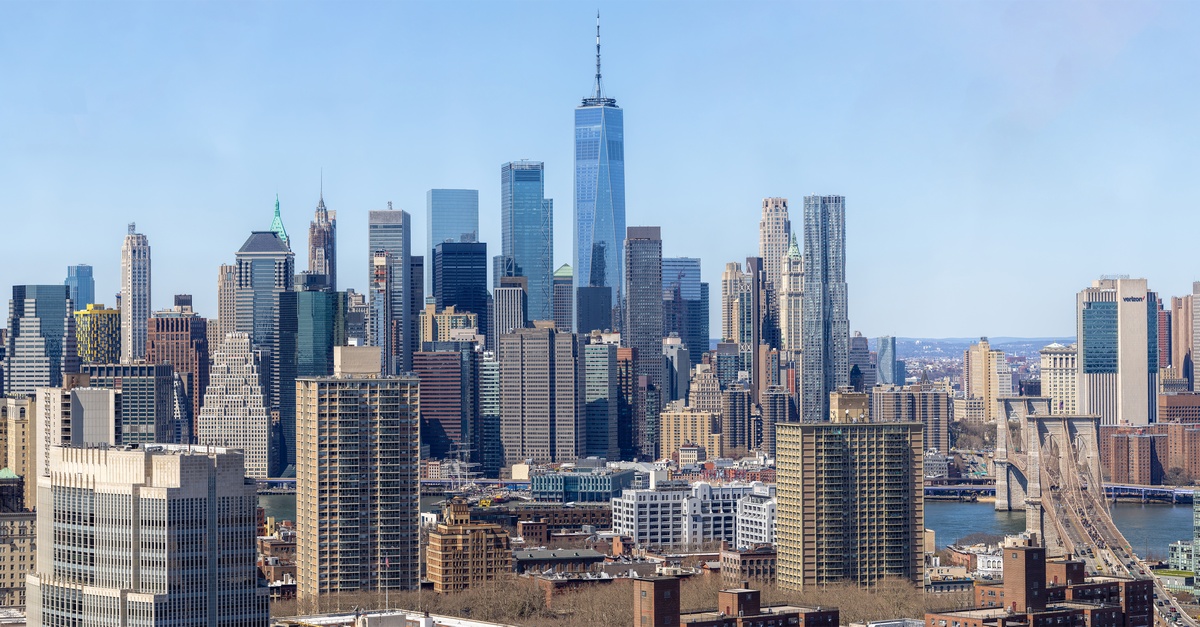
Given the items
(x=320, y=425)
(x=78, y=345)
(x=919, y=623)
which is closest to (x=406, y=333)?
(x=78, y=345)

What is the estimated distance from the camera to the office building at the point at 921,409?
11169cm

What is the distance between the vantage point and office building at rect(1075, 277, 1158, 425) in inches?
4631

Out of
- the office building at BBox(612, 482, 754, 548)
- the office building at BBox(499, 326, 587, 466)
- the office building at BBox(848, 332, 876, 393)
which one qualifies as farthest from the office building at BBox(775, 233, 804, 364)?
the office building at BBox(612, 482, 754, 548)

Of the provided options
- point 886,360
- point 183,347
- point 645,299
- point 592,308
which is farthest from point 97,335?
point 886,360

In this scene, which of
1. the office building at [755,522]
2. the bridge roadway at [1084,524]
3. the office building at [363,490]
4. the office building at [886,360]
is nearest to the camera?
the office building at [363,490]

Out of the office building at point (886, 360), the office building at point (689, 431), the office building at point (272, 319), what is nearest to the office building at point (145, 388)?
the office building at point (272, 319)

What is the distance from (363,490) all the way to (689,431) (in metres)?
65.4

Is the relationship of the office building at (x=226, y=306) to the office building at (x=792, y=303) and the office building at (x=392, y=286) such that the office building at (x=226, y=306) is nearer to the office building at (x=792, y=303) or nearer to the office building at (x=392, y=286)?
the office building at (x=392, y=286)

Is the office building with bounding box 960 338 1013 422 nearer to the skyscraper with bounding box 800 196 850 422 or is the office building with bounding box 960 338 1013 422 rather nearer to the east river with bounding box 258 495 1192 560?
the skyscraper with bounding box 800 196 850 422

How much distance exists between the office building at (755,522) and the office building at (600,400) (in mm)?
40361

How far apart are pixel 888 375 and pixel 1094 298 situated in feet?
166

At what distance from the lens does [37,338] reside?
104875 mm

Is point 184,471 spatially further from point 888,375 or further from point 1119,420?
point 888,375

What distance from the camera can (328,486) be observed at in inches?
1796
